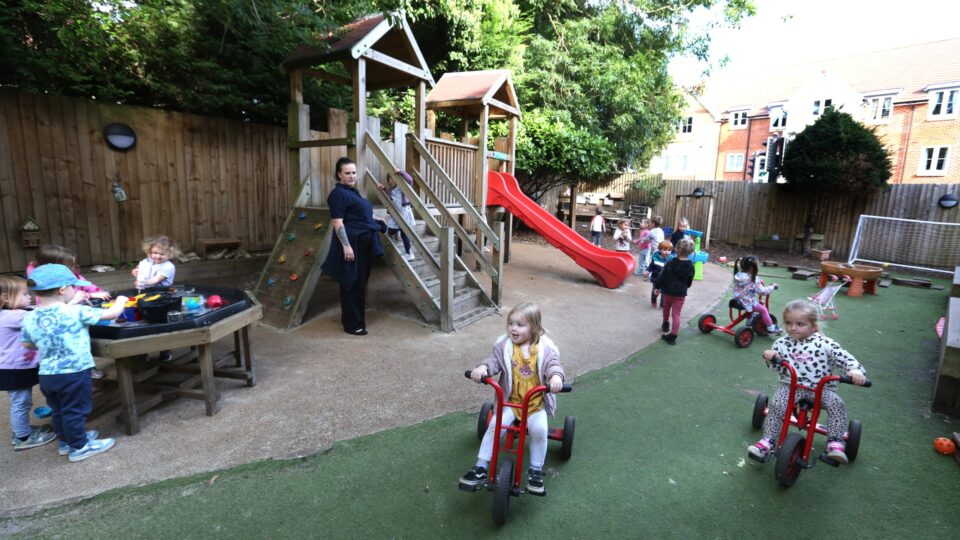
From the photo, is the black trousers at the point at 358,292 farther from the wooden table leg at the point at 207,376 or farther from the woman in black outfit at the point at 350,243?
the wooden table leg at the point at 207,376

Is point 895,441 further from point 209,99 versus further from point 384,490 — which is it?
point 209,99

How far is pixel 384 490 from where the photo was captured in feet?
9.21

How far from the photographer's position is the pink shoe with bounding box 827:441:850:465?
3078mm

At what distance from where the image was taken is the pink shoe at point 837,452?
121 inches

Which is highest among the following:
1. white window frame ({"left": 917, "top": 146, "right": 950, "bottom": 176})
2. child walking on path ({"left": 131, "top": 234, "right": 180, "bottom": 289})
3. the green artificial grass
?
white window frame ({"left": 917, "top": 146, "right": 950, "bottom": 176})

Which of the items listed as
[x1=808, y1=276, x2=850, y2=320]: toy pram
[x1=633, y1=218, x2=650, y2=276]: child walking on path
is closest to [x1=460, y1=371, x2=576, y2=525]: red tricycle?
[x1=808, y1=276, x2=850, y2=320]: toy pram

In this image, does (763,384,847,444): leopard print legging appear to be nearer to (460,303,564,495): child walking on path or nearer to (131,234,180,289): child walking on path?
(460,303,564,495): child walking on path

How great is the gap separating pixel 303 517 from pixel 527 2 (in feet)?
54.7

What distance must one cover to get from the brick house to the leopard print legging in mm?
18301

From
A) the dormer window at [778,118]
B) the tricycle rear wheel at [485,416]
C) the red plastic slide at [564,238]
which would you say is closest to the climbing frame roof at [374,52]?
the red plastic slide at [564,238]

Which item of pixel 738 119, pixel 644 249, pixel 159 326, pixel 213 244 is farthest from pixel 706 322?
pixel 738 119

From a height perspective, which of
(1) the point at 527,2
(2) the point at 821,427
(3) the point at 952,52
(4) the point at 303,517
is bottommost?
(4) the point at 303,517

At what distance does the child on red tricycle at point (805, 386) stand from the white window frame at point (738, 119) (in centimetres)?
3676

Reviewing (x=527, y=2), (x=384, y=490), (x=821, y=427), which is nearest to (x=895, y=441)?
(x=821, y=427)
